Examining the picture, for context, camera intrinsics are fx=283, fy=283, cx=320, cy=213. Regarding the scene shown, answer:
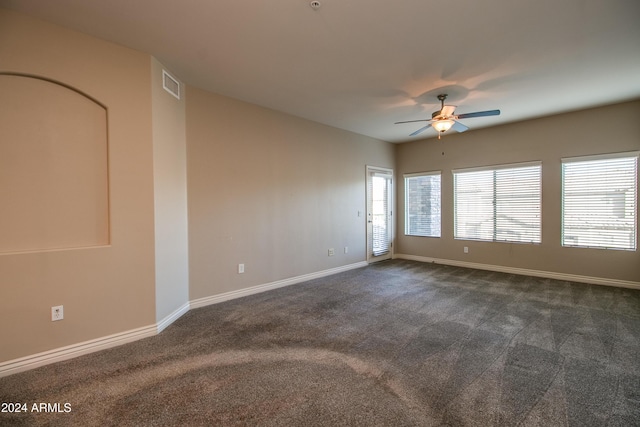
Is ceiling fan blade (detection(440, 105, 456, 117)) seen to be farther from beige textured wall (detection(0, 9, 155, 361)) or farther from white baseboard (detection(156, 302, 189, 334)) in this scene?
white baseboard (detection(156, 302, 189, 334))

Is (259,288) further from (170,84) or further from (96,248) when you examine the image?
(170,84)

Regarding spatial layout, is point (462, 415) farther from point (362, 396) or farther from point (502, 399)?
point (362, 396)

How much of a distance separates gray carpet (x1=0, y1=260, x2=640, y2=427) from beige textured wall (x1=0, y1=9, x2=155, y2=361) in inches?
12.2

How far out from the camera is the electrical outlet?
239 cm

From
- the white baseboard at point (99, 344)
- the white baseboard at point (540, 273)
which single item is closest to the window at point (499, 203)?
the white baseboard at point (540, 273)

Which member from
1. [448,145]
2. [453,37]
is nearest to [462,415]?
[453,37]

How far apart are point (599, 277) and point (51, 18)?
24.5 feet

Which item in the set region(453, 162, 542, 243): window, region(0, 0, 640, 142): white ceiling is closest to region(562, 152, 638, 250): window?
region(453, 162, 542, 243): window

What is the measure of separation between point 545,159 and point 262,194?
488 centimetres

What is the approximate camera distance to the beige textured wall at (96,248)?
225 centimetres

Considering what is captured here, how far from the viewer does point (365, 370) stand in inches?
87.0

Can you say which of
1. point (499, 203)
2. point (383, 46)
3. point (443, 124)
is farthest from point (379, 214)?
point (383, 46)

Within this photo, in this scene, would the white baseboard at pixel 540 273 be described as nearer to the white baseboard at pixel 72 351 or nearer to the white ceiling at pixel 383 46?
the white ceiling at pixel 383 46

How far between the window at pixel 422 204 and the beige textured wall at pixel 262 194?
169cm
